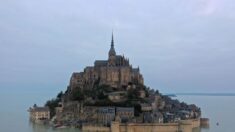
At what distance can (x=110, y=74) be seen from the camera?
69.8 meters

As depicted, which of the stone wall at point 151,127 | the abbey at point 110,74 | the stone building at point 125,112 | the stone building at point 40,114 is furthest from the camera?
the abbey at point 110,74

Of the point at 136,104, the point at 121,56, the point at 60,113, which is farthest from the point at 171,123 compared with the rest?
the point at 121,56

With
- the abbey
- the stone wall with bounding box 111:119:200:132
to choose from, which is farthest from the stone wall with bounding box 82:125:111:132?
the abbey

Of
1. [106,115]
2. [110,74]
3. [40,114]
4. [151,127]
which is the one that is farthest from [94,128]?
[110,74]

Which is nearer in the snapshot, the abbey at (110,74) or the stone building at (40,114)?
the stone building at (40,114)

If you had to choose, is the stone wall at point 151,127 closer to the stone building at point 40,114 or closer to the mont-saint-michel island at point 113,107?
the mont-saint-michel island at point 113,107

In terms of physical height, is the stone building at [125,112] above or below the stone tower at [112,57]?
below

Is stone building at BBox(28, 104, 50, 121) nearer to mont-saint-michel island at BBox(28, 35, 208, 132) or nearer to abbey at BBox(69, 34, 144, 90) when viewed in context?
mont-saint-michel island at BBox(28, 35, 208, 132)

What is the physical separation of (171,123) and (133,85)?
1791cm

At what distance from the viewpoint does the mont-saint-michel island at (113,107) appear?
51.8 meters

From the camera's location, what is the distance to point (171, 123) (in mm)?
51469

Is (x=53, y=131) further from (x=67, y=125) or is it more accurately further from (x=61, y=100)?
(x=61, y=100)

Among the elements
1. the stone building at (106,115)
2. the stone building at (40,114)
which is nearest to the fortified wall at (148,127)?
the stone building at (106,115)

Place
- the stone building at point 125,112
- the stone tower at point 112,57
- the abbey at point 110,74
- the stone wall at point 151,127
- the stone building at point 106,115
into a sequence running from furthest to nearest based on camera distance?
1. the stone tower at point 112,57
2. the abbey at point 110,74
3. the stone building at point 125,112
4. the stone building at point 106,115
5. the stone wall at point 151,127
